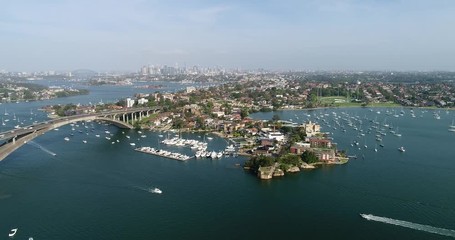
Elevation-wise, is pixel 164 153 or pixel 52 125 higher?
pixel 52 125

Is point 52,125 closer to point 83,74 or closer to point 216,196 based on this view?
point 216,196

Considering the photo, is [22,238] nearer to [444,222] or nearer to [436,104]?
[444,222]

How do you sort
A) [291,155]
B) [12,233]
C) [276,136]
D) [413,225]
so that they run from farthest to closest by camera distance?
[276,136]
[291,155]
[413,225]
[12,233]

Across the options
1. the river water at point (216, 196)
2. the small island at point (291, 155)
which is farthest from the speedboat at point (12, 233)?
the small island at point (291, 155)

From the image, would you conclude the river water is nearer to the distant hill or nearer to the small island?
the small island

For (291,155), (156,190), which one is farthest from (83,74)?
(156,190)

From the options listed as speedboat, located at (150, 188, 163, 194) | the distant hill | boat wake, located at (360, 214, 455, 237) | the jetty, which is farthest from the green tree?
the distant hill

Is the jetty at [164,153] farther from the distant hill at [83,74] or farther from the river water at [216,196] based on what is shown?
the distant hill at [83,74]
